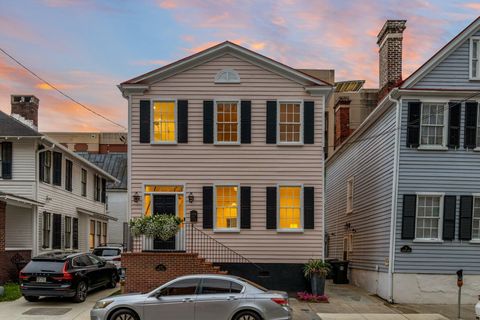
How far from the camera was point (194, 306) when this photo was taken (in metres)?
11.5

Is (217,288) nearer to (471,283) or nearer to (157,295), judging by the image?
(157,295)

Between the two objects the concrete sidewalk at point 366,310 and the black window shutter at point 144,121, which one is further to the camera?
the black window shutter at point 144,121

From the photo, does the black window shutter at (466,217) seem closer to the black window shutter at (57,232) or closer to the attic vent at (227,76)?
the attic vent at (227,76)

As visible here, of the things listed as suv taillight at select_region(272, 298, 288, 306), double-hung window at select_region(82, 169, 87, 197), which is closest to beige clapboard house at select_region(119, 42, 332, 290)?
suv taillight at select_region(272, 298, 288, 306)

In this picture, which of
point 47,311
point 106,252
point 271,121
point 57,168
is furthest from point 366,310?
point 57,168

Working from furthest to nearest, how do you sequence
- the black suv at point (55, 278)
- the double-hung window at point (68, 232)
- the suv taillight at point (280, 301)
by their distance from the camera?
the double-hung window at point (68, 232)
the black suv at point (55, 278)
the suv taillight at point (280, 301)

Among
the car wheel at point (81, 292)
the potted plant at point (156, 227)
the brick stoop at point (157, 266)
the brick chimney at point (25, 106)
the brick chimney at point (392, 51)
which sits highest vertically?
the brick chimney at point (392, 51)

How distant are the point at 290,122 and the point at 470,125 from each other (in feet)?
20.8

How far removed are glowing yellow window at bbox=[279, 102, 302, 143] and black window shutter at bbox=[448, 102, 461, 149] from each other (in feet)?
17.3

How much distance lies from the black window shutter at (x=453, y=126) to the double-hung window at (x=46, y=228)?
17894mm

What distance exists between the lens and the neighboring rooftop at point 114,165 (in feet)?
131

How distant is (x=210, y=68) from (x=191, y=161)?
3586 millimetres

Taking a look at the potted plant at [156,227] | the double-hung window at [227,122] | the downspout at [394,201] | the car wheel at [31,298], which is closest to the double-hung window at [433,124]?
the downspout at [394,201]

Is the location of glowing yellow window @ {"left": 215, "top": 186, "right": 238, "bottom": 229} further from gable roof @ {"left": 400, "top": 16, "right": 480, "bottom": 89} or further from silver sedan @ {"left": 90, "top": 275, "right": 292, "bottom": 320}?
gable roof @ {"left": 400, "top": 16, "right": 480, "bottom": 89}
